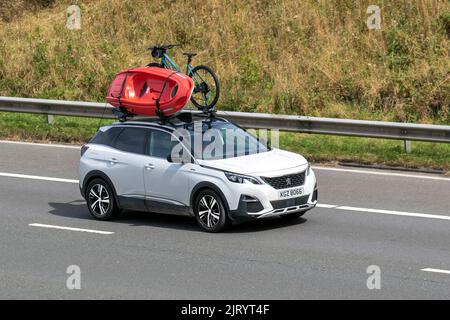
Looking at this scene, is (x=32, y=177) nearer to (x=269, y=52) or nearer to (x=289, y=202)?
(x=289, y=202)

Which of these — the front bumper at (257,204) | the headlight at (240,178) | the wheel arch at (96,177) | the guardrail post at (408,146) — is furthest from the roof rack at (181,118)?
the guardrail post at (408,146)

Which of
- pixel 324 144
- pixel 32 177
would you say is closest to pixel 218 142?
pixel 32 177

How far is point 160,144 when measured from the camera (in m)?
15.8

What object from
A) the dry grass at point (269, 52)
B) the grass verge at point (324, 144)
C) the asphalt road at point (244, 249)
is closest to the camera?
the asphalt road at point (244, 249)

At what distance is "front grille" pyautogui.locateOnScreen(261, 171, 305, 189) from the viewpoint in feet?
48.7

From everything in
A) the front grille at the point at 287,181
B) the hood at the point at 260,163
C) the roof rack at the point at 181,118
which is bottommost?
the front grille at the point at 287,181

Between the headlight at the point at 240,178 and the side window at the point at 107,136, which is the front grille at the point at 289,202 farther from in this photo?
the side window at the point at 107,136

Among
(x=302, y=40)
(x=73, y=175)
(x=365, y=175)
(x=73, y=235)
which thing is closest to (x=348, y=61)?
(x=302, y=40)

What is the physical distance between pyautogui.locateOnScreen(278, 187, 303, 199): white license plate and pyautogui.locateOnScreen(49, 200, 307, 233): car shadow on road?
63 cm

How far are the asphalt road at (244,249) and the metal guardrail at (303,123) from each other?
1.49 m

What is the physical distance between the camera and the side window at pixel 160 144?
51.4ft

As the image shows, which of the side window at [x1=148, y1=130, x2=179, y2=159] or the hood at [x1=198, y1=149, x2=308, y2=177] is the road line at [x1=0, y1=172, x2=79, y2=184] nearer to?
the side window at [x1=148, y1=130, x2=179, y2=159]

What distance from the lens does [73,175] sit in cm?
1992

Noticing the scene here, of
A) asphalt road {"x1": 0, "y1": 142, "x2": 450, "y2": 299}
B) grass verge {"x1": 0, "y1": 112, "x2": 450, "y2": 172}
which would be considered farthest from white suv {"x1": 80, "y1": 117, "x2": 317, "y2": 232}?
grass verge {"x1": 0, "y1": 112, "x2": 450, "y2": 172}
